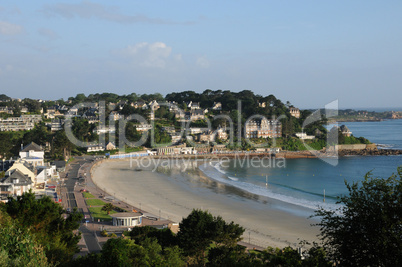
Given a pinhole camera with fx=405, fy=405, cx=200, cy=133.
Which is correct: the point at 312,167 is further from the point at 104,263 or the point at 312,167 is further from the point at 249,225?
the point at 104,263

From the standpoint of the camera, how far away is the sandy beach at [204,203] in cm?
2239

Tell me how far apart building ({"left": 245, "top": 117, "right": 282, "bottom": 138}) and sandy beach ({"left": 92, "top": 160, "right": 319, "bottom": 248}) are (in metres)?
30.3

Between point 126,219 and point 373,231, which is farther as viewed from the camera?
point 126,219

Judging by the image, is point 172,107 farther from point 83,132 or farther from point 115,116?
point 83,132

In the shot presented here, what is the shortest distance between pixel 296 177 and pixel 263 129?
111ft

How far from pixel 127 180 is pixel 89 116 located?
38303 mm

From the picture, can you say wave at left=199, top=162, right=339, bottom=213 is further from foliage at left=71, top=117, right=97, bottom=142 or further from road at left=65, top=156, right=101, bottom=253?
foliage at left=71, top=117, right=97, bottom=142

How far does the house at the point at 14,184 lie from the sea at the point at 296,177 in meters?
15.2

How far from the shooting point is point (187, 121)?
7838 centimetres

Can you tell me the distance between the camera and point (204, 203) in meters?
29.7

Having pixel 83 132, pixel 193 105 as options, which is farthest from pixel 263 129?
pixel 83 132

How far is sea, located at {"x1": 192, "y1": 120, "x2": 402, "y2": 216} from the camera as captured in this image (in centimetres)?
3130

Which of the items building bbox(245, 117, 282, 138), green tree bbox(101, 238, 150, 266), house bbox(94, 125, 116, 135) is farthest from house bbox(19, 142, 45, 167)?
building bbox(245, 117, 282, 138)

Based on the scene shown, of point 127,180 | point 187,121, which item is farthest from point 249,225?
point 187,121
